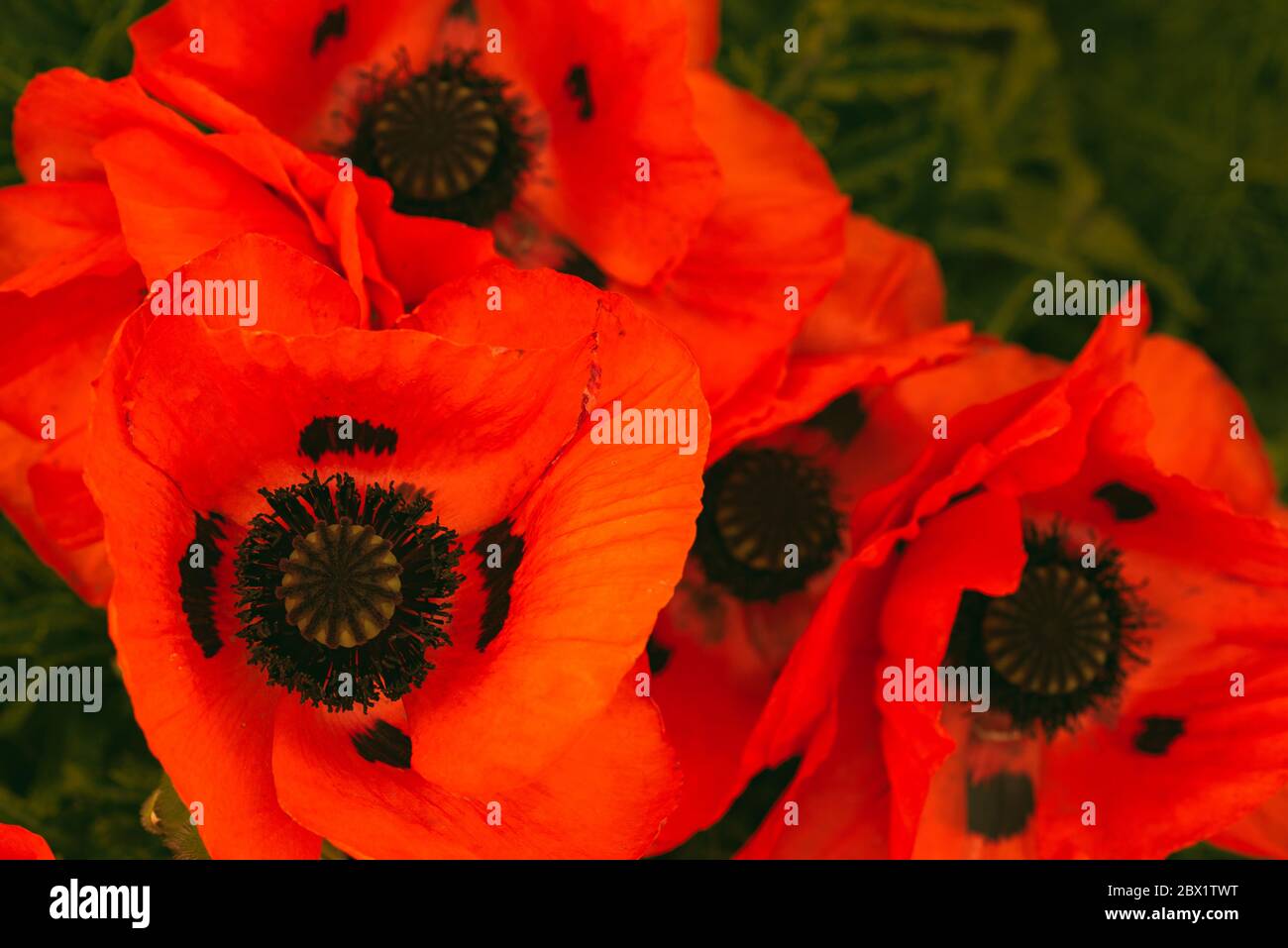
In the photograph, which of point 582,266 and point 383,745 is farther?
point 582,266

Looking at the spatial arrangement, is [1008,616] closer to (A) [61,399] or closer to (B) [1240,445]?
(B) [1240,445]

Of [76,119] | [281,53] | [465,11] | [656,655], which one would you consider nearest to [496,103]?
[465,11]

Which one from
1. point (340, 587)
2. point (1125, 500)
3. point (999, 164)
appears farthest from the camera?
point (999, 164)

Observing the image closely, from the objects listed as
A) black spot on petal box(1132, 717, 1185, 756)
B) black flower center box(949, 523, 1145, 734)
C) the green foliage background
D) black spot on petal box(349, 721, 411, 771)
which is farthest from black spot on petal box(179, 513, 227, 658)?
black spot on petal box(1132, 717, 1185, 756)

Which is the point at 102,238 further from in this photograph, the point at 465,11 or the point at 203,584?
the point at 465,11

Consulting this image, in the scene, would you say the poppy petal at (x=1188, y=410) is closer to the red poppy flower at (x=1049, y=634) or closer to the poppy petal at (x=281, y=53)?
the red poppy flower at (x=1049, y=634)

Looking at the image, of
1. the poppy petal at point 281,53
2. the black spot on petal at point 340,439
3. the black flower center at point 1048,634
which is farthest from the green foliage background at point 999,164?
the black spot on petal at point 340,439
